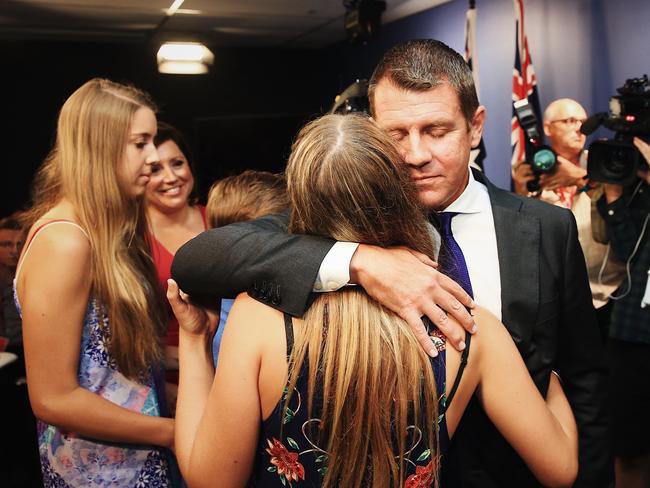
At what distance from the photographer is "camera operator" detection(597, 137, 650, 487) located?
8.77ft

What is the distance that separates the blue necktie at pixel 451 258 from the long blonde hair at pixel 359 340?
0.25 metres

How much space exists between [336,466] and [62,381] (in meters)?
0.80

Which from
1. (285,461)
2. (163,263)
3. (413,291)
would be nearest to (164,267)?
(163,263)

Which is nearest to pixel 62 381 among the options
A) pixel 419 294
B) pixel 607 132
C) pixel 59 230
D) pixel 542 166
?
pixel 59 230

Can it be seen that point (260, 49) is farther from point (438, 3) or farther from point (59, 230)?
point (59, 230)

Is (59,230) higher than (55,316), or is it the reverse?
(59,230)

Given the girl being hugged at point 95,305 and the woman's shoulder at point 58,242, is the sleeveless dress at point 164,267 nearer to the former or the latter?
the girl being hugged at point 95,305

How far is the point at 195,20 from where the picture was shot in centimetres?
480

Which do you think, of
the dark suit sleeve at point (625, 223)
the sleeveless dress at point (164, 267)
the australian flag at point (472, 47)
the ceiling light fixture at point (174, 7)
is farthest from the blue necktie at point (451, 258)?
the ceiling light fixture at point (174, 7)

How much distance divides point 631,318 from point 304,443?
2.11 metres

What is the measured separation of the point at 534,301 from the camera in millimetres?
1324

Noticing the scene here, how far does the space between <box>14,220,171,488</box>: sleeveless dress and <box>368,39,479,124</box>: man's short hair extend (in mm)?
883

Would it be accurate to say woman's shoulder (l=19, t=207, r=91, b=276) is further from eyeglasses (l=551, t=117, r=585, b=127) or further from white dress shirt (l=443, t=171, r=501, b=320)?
eyeglasses (l=551, t=117, r=585, b=127)

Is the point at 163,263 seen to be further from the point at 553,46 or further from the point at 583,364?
the point at 553,46
